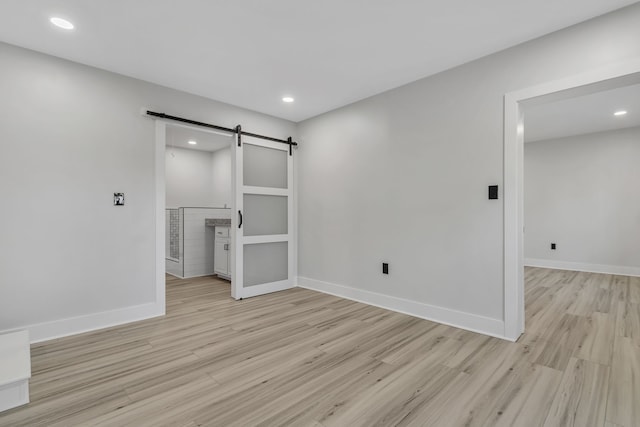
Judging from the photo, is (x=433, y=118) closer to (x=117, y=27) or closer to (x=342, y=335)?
(x=342, y=335)

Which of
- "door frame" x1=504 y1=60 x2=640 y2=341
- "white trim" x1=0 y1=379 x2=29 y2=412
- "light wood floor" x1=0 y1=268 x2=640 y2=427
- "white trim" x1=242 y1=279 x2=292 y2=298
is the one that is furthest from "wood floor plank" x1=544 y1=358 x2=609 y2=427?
"white trim" x1=242 y1=279 x2=292 y2=298

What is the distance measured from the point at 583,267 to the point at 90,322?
7.43m

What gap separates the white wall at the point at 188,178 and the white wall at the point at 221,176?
11 centimetres

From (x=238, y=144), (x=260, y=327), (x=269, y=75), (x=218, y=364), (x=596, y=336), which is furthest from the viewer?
(x=238, y=144)

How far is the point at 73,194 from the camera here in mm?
2695

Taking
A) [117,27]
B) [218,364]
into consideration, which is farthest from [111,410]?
[117,27]

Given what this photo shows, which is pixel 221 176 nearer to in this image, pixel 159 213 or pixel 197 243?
pixel 197 243

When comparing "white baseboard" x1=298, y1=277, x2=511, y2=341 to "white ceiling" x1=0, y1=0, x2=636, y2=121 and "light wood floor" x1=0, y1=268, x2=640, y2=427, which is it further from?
"white ceiling" x1=0, y1=0, x2=636, y2=121

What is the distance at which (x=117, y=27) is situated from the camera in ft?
7.34

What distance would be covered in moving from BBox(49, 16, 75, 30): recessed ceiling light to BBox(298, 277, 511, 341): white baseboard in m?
3.56

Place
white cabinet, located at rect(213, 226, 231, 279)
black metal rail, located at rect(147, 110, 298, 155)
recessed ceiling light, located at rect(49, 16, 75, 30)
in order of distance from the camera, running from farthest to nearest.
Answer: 1. white cabinet, located at rect(213, 226, 231, 279)
2. black metal rail, located at rect(147, 110, 298, 155)
3. recessed ceiling light, located at rect(49, 16, 75, 30)

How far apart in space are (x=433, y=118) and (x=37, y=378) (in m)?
3.76

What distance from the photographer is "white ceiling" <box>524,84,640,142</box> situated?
3727 mm

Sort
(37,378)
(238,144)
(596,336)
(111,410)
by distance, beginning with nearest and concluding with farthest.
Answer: (111,410) → (37,378) → (596,336) → (238,144)
